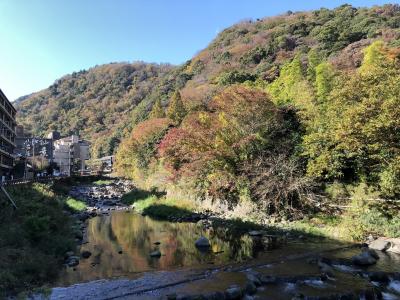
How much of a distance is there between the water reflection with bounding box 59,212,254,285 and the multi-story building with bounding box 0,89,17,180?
37.5 metres

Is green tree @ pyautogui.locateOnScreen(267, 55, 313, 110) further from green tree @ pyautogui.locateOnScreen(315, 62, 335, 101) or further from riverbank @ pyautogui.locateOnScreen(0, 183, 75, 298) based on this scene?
riverbank @ pyautogui.locateOnScreen(0, 183, 75, 298)

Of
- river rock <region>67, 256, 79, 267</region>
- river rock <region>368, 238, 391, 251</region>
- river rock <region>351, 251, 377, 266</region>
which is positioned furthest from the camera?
river rock <region>368, 238, 391, 251</region>

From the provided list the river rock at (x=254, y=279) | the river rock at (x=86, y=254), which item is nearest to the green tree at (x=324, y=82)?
the river rock at (x=254, y=279)

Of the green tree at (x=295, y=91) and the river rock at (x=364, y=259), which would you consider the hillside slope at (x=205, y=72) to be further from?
the river rock at (x=364, y=259)

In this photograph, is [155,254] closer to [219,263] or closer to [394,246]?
[219,263]

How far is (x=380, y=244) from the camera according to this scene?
1556cm

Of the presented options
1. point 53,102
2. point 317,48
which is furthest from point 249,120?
point 53,102

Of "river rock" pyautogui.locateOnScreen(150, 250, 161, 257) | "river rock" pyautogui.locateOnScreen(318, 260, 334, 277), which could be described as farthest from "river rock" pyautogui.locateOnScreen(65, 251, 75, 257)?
"river rock" pyautogui.locateOnScreen(318, 260, 334, 277)

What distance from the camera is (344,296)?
10.3 metres

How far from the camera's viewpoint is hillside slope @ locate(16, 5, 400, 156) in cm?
5794

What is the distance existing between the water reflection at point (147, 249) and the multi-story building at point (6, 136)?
3751 cm

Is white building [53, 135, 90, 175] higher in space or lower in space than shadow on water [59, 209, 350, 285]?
higher

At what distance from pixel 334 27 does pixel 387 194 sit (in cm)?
5584

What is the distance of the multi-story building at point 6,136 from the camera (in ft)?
183
